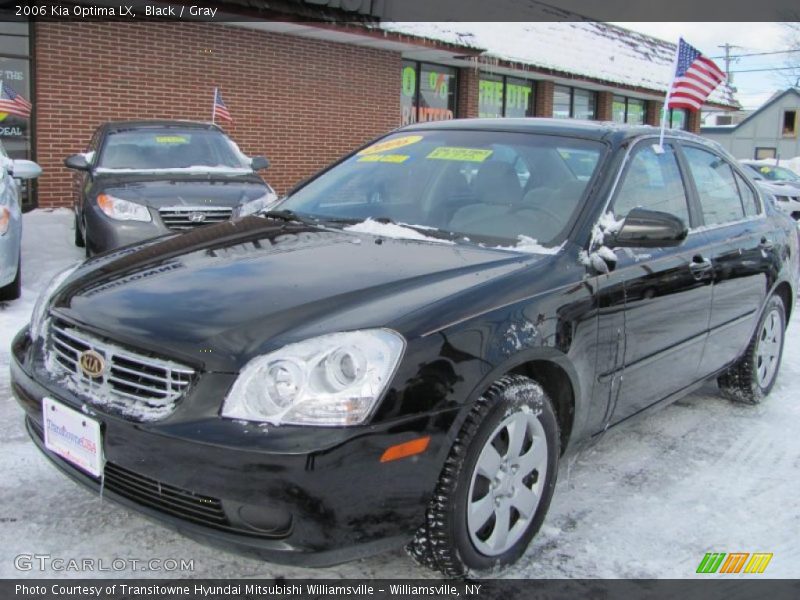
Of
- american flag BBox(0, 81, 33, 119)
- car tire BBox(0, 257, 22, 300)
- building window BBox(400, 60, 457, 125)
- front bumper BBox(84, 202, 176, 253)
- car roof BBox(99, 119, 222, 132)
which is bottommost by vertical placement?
car tire BBox(0, 257, 22, 300)

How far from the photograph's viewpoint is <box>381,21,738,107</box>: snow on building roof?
48.8 ft

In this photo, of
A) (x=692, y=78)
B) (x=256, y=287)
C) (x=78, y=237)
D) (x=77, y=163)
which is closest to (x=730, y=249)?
(x=692, y=78)

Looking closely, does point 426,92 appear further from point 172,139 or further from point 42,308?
point 42,308

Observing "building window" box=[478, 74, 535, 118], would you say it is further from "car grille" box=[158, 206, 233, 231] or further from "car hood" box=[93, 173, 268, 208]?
"car grille" box=[158, 206, 233, 231]

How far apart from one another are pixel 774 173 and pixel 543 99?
968 cm

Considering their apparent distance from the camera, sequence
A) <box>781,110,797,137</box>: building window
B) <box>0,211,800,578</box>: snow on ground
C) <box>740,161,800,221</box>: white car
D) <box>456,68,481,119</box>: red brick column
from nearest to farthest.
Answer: <box>0,211,800,578</box>: snow on ground, <box>456,68,481,119</box>: red brick column, <box>740,161,800,221</box>: white car, <box>781,110,797,137</box>: building window

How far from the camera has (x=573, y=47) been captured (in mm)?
19141

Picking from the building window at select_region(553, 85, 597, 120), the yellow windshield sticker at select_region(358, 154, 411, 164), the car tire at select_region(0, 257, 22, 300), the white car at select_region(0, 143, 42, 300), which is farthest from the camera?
the building window at select_region(553, 85, 597, 120)

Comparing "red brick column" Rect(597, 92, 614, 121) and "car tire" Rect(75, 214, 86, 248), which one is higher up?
"red brick column" Rect(597, 92, 614, 121)

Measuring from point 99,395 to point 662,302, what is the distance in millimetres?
2389

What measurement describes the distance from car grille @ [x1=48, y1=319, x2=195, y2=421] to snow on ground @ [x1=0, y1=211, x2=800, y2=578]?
0.50 m

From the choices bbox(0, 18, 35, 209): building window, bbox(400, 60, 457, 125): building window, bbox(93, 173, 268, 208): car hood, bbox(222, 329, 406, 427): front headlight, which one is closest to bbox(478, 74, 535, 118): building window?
bbox(400, 60, 457, 125): building window

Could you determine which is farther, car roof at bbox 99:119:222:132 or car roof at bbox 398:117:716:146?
car roof at bbox 99:119:222:132

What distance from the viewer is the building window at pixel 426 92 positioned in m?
15.5
